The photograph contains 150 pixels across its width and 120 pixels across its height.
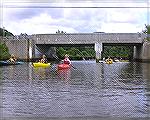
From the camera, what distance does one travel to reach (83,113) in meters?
8.33

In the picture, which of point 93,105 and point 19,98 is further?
point 19,98

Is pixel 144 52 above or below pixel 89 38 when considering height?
below

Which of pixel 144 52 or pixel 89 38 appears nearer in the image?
pixel 89 38

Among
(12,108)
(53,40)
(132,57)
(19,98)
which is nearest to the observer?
(12,108)

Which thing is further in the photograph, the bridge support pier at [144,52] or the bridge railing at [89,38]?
the bridge support pier at [144,52]

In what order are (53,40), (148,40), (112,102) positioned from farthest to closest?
1. (148,40)
2. (53,40)
3. (112,102)

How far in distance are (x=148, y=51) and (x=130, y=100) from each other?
49.2 m

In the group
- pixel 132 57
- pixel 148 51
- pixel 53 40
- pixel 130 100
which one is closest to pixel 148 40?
pixel 148 51

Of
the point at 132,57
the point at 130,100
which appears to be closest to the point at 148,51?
the point at 132,57

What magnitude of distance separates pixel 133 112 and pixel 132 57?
63.0 metres

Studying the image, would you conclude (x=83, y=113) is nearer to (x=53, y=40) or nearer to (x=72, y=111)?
(x=72, y=111)

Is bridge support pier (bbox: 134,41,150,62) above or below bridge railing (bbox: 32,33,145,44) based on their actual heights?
below

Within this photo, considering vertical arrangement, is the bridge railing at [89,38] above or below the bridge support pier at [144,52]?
above

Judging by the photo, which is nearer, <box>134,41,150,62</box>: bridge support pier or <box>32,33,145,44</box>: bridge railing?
<box>32,33,145,44</box>: bridge railing
